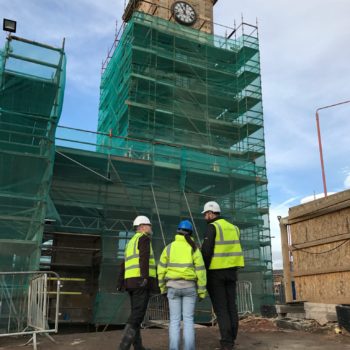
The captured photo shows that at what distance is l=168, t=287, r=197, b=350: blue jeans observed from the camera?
14.8 ft

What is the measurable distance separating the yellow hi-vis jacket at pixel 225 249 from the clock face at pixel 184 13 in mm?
20594

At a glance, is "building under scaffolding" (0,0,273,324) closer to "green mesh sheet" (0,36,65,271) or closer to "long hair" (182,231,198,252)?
"green mesh sheet" (0,36,65,271)

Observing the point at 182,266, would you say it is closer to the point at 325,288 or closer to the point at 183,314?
the point at 183,314

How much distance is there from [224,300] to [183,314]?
0.72m

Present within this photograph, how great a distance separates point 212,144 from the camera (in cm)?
1966

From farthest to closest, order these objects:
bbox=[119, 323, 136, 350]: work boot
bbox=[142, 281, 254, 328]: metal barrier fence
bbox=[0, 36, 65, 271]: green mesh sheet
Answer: bbox=[142, 281, 254, 328]: metal barrier fence → bbox=[0, 36, 65, 271]: green mesh sheet → bbox=[119, 323, 136, 350]: work boot

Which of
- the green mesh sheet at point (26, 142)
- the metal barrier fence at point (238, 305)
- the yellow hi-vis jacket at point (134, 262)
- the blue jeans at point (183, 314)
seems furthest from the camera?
the metal barrier fence at point (238, 305)

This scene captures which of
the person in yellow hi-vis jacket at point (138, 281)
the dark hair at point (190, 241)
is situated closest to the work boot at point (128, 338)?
the person in yellow hi-vis jacket at point (138, 281)

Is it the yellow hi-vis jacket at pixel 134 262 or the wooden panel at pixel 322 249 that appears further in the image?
the wooden panel at pixel 322 249

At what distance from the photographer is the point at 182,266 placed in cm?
477

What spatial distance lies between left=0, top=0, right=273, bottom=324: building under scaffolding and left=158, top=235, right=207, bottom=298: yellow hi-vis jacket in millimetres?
6038

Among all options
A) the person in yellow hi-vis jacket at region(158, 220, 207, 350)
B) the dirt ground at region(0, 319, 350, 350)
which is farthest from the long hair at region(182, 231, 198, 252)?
the dirt ground at region(0, 319, 350, 350)

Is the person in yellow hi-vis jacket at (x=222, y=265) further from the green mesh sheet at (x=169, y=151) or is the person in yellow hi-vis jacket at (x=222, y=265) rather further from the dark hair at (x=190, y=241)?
the green mesh sheet at (x=169, y=151)

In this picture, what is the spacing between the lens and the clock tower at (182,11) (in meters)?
23.4
